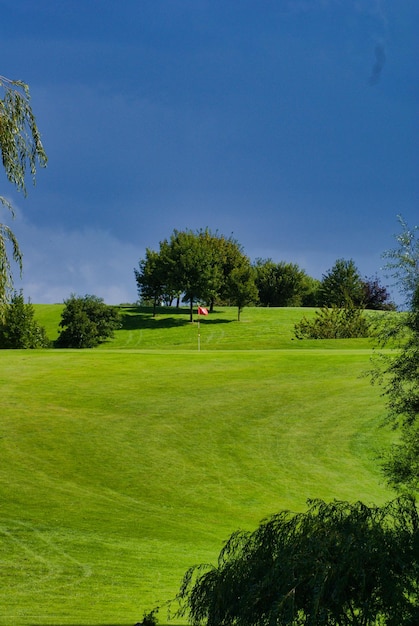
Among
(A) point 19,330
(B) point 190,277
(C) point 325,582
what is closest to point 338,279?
(B) point 190,277

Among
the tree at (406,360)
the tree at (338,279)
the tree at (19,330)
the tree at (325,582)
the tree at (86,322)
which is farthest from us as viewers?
the tree at (338,279)

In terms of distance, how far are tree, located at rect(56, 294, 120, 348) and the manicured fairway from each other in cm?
3070

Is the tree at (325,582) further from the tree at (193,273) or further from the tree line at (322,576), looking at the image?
the tree at (193,273)

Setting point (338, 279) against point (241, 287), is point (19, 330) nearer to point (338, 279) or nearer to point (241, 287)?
point (241, 287)

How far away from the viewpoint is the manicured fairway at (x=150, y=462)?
1211 centimetres

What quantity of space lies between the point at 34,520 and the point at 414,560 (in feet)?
39.9

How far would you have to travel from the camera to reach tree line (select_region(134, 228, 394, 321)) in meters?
71.3

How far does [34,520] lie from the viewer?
15.4 m

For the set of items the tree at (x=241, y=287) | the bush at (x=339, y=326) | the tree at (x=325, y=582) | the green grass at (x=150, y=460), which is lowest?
the green grass at (x=150, y=460)

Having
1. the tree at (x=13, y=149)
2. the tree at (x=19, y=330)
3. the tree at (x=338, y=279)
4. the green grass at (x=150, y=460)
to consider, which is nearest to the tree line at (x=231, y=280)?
the tree at (x=338, y=279)

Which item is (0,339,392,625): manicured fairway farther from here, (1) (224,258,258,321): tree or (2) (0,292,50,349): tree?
A: (1) (224,258,258,321): tree

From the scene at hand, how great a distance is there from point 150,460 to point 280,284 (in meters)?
88.9

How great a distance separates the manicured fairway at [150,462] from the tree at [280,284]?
243 ft

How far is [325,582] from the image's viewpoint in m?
5.05
